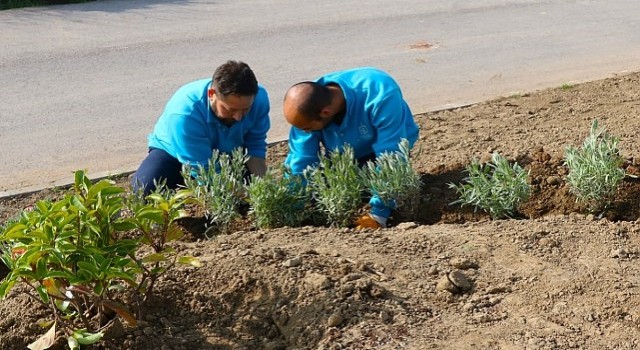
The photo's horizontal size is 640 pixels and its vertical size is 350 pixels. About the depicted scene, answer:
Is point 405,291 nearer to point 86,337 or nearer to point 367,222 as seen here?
point 367,222

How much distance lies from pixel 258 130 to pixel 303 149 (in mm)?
445

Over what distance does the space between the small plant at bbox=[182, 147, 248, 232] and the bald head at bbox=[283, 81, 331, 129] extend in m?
0.44

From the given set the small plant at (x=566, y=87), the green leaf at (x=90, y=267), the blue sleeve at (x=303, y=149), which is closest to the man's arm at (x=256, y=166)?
the blue sleeve at (x=303, y=149)

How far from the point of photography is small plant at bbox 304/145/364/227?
5.16 meters

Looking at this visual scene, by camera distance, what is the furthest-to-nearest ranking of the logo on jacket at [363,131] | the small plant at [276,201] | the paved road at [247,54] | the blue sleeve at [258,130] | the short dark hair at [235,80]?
the paved road at [247,54] < the blue sleeve at [258,130] < the logo on jacket at [363,131] < the short dark hair at [235,80] < the small plant at [276,201]

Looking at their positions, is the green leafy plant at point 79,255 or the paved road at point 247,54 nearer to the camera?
the green leafy plant at point 79,255

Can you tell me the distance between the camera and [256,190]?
511cm

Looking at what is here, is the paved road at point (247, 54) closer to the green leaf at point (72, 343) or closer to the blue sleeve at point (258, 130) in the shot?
the blue sleeve at point (258, 130)

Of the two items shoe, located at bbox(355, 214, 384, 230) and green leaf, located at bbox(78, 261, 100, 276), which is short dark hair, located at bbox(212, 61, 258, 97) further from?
green leaf, located at bbox(78, 261, 100, 276)

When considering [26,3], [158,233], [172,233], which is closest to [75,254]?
[172,233]

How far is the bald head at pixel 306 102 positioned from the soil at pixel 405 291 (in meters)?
0.84

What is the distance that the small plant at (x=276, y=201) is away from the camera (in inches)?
203

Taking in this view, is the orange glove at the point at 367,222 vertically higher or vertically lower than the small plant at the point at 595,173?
lower

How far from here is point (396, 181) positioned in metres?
5.15
